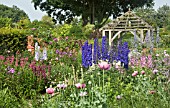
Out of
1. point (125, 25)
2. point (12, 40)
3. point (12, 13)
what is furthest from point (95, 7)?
point (12, 13)

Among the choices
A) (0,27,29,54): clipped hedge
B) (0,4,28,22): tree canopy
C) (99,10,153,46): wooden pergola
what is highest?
(0,4,28,22): tree canopy

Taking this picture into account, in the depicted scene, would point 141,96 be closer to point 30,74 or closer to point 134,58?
point 134,58

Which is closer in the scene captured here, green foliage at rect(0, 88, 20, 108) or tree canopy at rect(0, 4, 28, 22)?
green foliage at rect(0, 88, 20, 108)

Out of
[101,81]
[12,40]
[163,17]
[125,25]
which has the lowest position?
[101,81]

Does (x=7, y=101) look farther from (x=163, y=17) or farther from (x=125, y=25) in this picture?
(x=163, y=17)

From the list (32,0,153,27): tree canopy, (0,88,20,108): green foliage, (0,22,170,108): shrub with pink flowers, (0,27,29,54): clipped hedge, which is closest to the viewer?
(0,22,170,108): shrub with pink flowers

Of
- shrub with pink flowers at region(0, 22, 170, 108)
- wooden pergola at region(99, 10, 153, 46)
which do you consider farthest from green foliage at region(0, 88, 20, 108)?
wooden pergola at region(99, 10, 153, 46)

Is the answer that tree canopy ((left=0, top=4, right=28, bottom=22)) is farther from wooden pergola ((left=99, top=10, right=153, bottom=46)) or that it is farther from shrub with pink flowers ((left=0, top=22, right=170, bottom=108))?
shrub with pink flowers ((left=0, top=22, right=170, bottom=108))

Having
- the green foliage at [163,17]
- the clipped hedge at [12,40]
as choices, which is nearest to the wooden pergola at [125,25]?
the clipped hedge at [12,40]

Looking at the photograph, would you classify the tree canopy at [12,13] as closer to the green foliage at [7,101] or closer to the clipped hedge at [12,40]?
the clipped hedge at [12,40]

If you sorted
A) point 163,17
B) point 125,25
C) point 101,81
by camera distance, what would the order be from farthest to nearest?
1. point 163,17
2. point 125,25
3. point 101,81

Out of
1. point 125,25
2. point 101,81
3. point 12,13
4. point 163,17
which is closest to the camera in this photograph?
point 101,81

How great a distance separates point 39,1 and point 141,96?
3789cm

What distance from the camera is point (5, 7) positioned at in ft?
307
